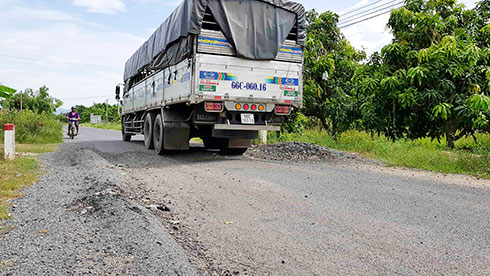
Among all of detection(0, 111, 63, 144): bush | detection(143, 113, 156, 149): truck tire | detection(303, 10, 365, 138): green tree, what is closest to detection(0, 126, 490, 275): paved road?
detection(143, 113, 156, 149): truck tire

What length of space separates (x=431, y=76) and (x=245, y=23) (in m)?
5.48

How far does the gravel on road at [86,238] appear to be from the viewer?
9.75 feet

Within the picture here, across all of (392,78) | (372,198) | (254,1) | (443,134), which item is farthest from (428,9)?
(372,198)

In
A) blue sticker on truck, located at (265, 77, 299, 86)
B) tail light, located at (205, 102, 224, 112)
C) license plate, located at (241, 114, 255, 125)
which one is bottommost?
license plate, located at (241, 114, 255, 125)

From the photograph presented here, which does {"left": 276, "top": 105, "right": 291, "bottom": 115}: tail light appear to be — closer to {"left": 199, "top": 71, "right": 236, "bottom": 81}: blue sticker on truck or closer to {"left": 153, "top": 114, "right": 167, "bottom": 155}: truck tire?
{"left": 199, "top": 71, "right": 236, "bottom": 81}: blue sticker on truck

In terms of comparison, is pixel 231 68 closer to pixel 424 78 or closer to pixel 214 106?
pixel 214 106

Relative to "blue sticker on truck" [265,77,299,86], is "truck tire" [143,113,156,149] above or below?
below

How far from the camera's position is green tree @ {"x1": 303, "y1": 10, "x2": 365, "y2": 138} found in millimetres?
15383

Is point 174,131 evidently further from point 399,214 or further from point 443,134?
point 443,134

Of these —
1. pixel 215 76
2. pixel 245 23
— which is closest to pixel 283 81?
pixel 245 23

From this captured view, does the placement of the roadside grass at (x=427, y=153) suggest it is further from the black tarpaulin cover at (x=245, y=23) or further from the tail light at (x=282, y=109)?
the black tarpaulin cover at (x=245, y=23)

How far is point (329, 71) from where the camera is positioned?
1562 cm

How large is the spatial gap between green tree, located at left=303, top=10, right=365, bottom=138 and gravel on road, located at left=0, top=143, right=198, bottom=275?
10895mm

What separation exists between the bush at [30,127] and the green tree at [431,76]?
12.9 m
